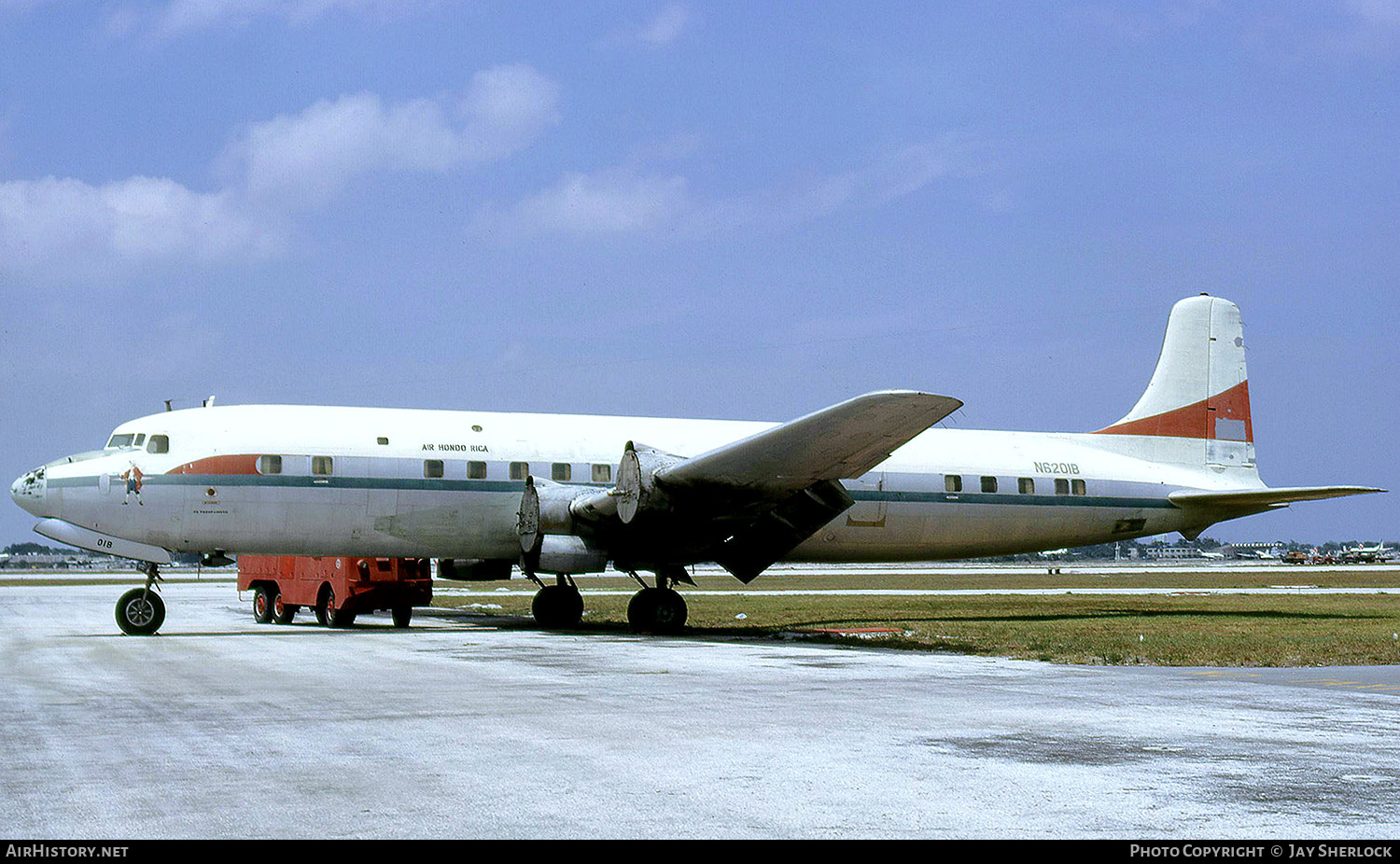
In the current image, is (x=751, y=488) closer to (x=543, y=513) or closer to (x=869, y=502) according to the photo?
(x=543, y=513)

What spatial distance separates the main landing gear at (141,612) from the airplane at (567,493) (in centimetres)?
4

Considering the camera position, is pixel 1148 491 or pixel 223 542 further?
pixel 1148 491

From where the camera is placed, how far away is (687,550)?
23703mm

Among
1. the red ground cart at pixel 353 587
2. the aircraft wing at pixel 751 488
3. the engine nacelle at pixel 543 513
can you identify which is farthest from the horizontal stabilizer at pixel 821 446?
the red ground cart at pixel 353 587

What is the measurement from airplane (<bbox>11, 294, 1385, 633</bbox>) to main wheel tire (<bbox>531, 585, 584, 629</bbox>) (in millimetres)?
42

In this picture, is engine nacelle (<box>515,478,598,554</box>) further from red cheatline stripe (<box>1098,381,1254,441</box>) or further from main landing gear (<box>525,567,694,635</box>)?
red cheatline stripe (<box>1098,381,1254,441</box>)

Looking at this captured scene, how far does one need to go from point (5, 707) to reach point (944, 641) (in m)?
13.7

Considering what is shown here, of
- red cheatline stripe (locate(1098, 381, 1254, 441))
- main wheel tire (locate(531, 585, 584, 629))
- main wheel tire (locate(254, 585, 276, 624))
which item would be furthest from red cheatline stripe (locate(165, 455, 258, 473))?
red cheatline stripe (locate(1098, 381, 1254, 441))

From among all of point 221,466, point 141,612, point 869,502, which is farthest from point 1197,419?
point 141,612

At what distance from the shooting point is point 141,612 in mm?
21906

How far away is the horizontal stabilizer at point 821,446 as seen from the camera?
18.3 m

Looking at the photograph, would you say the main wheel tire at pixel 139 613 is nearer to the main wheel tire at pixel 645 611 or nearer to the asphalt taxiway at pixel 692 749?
the asphalt taxiway at pixel 692 749

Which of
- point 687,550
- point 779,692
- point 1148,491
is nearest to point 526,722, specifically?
point 779,692

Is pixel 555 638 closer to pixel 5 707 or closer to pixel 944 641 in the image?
pixel 944 641
